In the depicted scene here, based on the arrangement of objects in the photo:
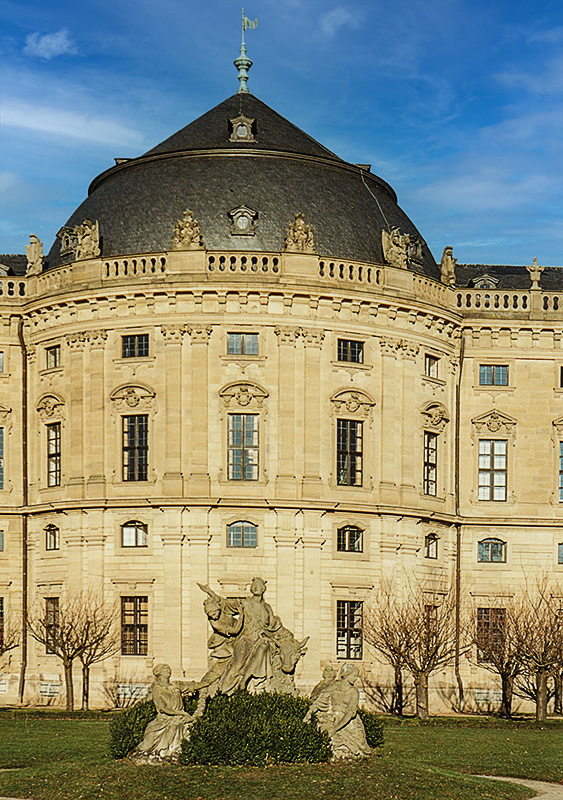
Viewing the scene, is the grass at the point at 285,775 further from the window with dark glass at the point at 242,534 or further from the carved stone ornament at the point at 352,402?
the carved stone ornament at the point at 352,402

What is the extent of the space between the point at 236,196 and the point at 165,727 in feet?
123

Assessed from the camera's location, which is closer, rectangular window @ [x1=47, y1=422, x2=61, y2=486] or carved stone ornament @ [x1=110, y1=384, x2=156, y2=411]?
carved stone ornament @ [x1=110, y1=384, x2=156, y2=411]

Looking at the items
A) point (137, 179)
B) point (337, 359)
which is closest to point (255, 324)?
point (337, 359)

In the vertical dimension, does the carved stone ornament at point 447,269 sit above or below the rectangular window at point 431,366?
Result: above

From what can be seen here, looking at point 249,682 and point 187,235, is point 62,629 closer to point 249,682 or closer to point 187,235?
point 187,235

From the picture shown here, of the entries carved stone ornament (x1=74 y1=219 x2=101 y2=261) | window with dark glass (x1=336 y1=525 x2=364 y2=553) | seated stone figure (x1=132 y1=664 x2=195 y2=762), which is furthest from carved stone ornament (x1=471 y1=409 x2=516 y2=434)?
seated stone figure (x1=132 y1=664 x2=195 y2=762)

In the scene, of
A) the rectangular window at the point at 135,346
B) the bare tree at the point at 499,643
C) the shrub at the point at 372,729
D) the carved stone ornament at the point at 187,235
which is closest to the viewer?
the shrub at the point at 372,729

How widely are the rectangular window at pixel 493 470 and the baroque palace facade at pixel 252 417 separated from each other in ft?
0.32

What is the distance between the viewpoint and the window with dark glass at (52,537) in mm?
72000

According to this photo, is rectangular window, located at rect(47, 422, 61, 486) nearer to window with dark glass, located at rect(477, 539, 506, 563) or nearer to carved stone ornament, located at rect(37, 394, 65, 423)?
carved stone ornament, located at rect(37, 394, 65, 423)

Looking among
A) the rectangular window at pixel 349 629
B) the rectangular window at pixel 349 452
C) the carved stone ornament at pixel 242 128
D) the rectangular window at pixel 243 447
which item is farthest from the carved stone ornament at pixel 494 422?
the carved stone ornament at pixel 242 128

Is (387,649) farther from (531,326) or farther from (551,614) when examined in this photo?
(531,326)

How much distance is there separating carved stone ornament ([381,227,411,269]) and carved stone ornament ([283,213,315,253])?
432 centimetres

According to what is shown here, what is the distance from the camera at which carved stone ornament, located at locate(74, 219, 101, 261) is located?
234 feet
